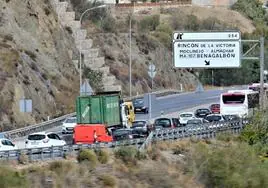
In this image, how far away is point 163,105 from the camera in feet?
299

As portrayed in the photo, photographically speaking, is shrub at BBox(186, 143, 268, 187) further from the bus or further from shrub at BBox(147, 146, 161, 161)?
the bus

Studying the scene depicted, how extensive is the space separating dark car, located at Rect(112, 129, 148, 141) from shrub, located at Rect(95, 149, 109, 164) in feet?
33.0

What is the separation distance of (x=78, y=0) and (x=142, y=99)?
99.8ft

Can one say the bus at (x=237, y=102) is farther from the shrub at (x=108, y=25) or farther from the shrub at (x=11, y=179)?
the shrub at (x=108, y=25)

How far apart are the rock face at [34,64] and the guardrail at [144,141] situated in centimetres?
1478

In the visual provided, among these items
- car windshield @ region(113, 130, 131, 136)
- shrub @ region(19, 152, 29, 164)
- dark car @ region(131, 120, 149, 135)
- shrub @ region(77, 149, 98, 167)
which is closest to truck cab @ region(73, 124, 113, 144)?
car windshield @ region(113, 130, 131, 136)

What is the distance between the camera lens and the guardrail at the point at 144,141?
37.0 m

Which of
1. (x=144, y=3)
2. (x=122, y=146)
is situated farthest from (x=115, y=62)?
(x=144, y=3)

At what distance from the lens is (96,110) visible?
2276 inches

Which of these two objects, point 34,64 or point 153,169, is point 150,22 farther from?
point 153,169

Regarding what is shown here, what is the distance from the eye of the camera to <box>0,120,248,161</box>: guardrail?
3703 centimetres

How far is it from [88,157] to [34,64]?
3573cm

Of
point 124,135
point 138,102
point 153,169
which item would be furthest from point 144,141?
point 138,102

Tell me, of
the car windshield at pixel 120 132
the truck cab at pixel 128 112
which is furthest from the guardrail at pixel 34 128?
the car windshield at pixel 120 132
